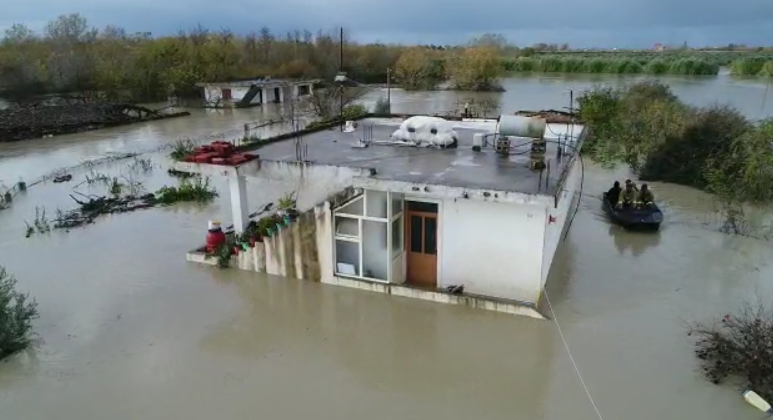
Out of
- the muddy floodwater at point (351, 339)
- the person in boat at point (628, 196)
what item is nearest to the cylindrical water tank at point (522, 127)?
the muddy floodwater at point (351, 339)

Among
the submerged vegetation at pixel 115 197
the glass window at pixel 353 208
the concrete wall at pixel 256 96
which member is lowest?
the submerged vegetation at pixel 115 197

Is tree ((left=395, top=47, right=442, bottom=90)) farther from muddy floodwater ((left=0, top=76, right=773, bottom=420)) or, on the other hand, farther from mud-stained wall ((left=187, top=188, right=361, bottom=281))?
mud-stained wall ((left=187, top=188, right=361, bottom=281))

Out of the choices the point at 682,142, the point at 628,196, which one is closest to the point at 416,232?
the point at 628,196

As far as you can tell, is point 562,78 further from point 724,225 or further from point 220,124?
point 724,225

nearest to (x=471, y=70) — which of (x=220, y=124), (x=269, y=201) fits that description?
(x=220, y=124)

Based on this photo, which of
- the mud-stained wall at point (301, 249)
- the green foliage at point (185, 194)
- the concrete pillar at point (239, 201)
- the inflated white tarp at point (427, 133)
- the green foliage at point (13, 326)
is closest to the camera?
the green foliage at point (13, 326)

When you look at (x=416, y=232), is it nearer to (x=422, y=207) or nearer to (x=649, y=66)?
(x=422, y=207)

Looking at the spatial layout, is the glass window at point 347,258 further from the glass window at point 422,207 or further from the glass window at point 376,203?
the glass window at point 422,207
